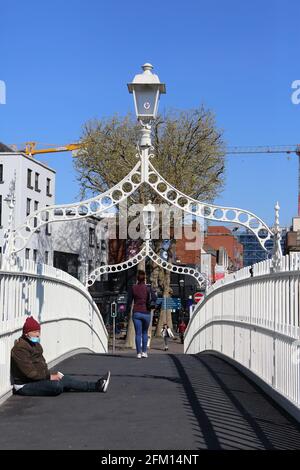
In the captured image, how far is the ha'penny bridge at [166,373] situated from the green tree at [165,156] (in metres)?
25.1

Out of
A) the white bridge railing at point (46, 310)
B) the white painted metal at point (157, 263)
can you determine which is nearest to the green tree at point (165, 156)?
the white painted metal at point (157, 263)

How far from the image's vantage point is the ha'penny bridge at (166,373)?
21.0 feet

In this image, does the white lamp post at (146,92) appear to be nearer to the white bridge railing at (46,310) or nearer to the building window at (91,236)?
the white bridge railing at (46,310)

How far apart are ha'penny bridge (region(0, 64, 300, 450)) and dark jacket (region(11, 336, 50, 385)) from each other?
0.41 feet

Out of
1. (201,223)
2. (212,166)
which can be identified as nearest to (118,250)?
(201,223)

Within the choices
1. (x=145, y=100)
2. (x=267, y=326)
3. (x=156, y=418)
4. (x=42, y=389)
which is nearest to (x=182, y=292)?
(x=145, y=100)

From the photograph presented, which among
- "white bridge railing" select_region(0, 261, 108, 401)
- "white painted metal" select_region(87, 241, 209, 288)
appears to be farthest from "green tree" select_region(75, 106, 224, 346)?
"white bridge railing" select_region(0, 261, 108, 401)

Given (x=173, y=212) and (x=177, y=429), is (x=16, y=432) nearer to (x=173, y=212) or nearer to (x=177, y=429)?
(x=177, y=429)

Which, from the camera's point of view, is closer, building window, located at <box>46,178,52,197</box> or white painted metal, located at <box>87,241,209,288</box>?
white painted metal, located at <box>87,241,209,288</box>

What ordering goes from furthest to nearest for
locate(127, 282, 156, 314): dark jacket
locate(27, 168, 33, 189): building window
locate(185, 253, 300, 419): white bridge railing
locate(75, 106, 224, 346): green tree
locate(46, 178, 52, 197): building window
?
locate(46, 178, 52, 197): building window, locate(27, 168, 33, 189): building window, locate(75, 106, 224, 346): green tree, locate(127, 282, 156, 314): dark jacket, locate(185, 253, 300, 419): white bridge railing

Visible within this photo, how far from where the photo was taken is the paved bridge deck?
6082mm

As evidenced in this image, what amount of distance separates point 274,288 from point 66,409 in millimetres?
2802

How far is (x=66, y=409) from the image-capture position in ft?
25.6

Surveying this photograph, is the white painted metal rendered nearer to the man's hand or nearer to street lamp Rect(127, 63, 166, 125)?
street lamp Rect(127, 63, 166, 125)
